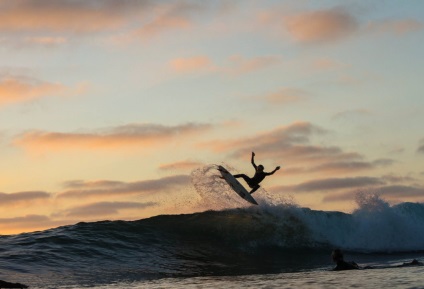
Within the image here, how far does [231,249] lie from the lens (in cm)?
2719

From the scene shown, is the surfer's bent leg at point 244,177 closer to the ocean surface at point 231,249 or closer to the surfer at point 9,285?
the ocean surface at point 231,249

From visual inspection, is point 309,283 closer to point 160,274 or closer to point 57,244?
point 160,274

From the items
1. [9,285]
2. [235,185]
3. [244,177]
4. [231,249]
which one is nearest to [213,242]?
[231,249]

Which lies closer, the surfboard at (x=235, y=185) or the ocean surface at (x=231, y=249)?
the ocean surface at (x=231, y=249)

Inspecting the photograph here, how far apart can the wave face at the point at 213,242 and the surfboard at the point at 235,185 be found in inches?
43.0

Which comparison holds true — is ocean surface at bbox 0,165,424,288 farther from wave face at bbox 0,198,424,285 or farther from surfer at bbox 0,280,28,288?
surfer at bbox 0,280,28,288

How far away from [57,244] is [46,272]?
172 inches

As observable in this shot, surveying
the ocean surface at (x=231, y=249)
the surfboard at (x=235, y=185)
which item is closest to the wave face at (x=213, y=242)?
the ocean surface at (x=231, y=249)

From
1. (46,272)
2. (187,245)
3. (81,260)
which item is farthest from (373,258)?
(46,272)

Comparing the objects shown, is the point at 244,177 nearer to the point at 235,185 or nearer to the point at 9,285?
the point at 235,185

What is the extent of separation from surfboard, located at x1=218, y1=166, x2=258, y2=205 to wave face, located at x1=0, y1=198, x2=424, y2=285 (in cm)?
109

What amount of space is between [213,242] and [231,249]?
1.14m

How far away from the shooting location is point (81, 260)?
72.6ft

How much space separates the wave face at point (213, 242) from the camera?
21375 millimetres
